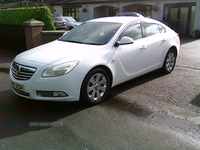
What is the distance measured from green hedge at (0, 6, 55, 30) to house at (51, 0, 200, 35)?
1212 centimetres

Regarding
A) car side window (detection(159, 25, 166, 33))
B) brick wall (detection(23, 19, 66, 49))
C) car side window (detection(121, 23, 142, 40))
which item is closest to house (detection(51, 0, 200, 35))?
car side window (detection(159, 25, 166, 33))

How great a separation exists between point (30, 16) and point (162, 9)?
42.5 ft

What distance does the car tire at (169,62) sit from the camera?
6012 millimetres

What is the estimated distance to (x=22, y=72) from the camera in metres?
3.93

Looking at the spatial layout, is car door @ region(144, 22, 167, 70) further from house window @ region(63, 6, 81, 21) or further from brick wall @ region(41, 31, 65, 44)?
house window @ region(63, 6, 81, 21)

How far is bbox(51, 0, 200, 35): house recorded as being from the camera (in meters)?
17.1

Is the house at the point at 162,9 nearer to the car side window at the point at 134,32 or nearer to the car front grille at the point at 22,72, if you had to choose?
the car side window at the point at 134,32

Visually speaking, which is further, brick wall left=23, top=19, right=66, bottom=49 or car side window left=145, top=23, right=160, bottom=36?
brick wall left=23, top=19, right=66, bottom=49

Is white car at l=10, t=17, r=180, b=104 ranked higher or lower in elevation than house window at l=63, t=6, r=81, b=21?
lower

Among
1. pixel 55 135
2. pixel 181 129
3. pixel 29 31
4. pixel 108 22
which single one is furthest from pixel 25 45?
pixel 181 129

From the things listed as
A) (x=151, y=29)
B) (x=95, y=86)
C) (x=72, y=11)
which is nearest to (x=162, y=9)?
(x=72, y=11)

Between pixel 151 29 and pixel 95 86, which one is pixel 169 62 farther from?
pixel 95 86

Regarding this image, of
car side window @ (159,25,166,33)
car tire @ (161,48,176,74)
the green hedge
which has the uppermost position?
the green hedge

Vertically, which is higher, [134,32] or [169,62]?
[134,32]
